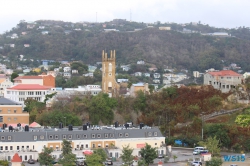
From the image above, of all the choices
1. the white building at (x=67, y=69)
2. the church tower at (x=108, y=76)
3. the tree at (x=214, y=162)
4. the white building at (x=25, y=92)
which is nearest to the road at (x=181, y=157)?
the tree at (x=214, y=162)

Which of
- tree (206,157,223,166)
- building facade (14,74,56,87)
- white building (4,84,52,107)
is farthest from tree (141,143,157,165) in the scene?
building facade (14,74,56,87)

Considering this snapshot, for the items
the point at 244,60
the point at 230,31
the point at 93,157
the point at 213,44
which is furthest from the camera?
the point at 230,31

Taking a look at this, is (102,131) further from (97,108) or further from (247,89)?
(247,89)

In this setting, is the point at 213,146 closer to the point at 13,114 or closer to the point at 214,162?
the point at 214,162

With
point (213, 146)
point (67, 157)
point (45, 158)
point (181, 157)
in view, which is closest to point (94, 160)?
point (67, 157)

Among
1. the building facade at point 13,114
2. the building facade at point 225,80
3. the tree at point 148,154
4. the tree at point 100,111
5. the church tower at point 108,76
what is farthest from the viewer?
the church tower at point 108,76

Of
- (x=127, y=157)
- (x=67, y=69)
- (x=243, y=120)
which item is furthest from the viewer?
(x=67, y=69)

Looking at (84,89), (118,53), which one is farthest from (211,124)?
(118,53)

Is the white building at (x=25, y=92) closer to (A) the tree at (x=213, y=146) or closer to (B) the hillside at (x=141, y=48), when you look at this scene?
(A) the tree at (x=213, y=146)

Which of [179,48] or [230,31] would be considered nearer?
[179,48]
